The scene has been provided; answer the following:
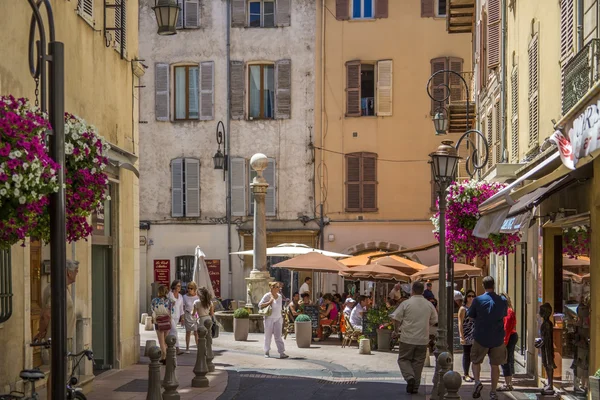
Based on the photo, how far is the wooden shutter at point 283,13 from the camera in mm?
35844

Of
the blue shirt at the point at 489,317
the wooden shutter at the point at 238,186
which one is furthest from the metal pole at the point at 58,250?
the wooden shutter at the point at 238,186

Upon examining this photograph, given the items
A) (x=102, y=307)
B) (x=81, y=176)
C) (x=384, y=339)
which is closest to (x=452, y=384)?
(x=81, y=176)

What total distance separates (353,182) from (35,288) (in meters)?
23.0

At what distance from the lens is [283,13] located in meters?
35.9

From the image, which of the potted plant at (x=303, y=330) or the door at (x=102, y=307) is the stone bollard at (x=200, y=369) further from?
the potted plant at (x=303, y=330)

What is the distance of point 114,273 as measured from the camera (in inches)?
683

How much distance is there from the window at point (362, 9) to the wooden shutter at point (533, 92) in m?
19.3

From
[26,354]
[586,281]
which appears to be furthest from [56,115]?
[586,281]

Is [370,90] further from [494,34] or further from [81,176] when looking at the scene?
[81,176]

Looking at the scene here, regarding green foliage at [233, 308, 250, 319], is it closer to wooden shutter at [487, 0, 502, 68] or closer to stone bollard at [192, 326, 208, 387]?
wooden shutter at [487, 0, 502, 68]

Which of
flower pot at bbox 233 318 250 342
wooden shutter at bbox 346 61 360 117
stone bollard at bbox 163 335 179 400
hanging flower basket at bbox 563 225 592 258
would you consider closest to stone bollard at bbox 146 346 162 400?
stone bollard at bbox 163 335 179 400

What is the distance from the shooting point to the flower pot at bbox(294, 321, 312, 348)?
2302cm

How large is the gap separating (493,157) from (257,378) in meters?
9.45

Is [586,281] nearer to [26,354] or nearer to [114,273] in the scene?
[26,354]
